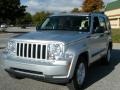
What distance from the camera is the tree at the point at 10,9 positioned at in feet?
163

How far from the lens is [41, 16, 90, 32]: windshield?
818 cm

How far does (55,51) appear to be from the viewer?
6387 mm

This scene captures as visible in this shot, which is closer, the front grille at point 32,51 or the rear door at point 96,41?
the front grille at point 32,51

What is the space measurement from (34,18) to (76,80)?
127 m

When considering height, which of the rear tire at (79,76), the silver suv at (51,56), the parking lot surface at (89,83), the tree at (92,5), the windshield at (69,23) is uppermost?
the tree at (92,5)

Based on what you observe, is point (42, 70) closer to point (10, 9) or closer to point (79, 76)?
point (79, 76)

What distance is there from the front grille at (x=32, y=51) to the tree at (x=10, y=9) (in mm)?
43749

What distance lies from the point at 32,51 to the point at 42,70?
504 millimetres

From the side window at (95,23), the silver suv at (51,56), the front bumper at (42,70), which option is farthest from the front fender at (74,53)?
the side window at (95,23)

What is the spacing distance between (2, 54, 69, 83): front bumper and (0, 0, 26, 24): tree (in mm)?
43800

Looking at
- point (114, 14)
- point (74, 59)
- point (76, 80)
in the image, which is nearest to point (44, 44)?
point (74, 59)

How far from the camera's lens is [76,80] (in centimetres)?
681

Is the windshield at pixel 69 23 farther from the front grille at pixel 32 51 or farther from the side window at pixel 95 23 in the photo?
the front grille at pixel 32 51

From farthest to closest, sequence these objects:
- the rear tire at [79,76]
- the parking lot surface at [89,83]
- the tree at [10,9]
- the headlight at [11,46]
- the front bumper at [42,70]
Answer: the tree at [10,9] → the parking lot surface at [89,83] → the headlight at [11,46] → the rear tire at [79,76] → the front bumper at [42,70]
